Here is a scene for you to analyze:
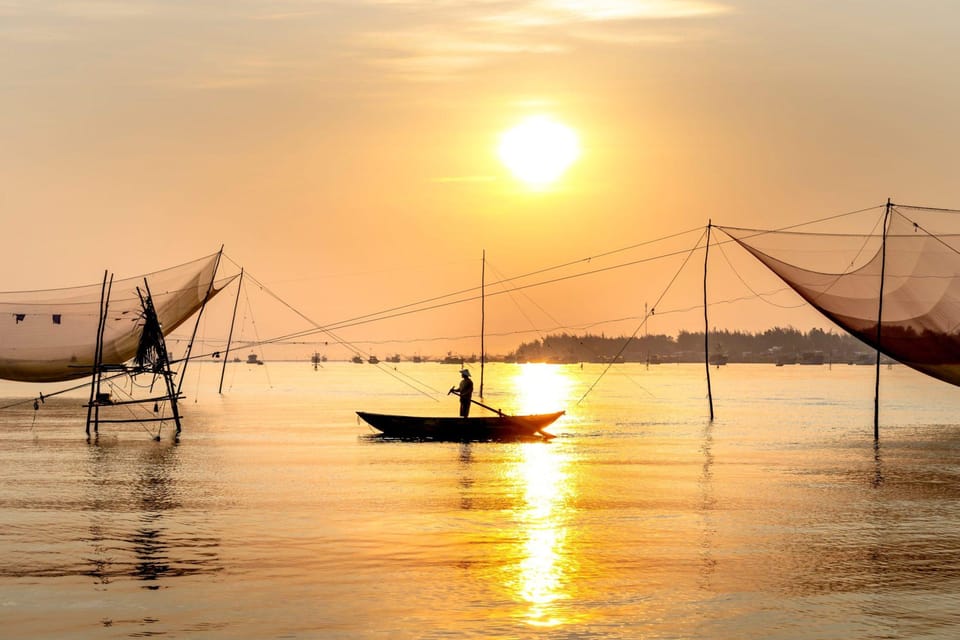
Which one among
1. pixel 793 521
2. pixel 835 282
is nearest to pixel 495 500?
pixel 793 521

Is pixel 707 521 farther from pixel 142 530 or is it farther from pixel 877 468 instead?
pixel 877 468

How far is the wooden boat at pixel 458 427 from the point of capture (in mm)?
38469

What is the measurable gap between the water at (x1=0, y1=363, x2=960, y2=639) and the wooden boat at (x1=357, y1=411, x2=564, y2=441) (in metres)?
1.25

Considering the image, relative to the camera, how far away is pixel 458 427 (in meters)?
38.5

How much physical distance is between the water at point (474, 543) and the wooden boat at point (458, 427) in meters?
1.25

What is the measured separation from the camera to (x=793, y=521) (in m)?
21.2

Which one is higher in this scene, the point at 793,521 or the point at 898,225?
the point at 898,225

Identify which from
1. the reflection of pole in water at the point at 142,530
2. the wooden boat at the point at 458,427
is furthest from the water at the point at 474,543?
the wooden boat at the point at 458,427

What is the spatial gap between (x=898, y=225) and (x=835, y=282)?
273 cm

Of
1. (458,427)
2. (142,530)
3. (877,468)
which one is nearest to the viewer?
(142,530)

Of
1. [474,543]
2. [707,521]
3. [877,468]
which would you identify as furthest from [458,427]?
[474,543]

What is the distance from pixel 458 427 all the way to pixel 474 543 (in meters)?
20.4

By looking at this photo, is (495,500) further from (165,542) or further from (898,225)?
(898,225)

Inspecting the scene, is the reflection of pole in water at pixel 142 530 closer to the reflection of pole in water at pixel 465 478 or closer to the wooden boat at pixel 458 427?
the reflection of pole in water at pixel 465 478
